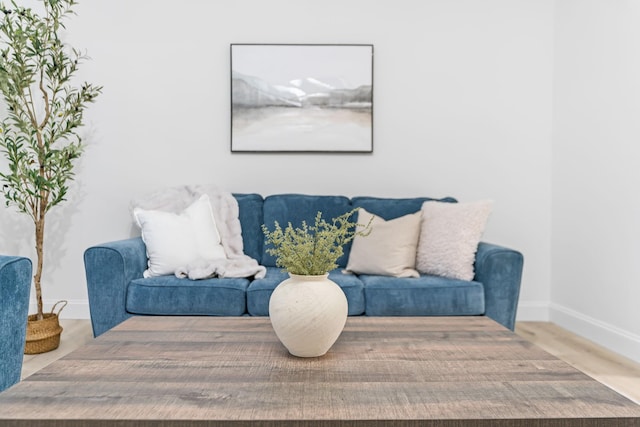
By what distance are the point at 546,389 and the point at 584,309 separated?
2.49 m

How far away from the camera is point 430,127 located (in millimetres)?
3631

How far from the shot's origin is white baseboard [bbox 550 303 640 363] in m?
2.77

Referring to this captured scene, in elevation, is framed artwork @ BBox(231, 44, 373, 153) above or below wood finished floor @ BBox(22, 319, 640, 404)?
above

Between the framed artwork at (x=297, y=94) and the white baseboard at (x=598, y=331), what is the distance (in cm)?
189

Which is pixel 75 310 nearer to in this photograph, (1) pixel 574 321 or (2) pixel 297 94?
(2) pixel 297 94

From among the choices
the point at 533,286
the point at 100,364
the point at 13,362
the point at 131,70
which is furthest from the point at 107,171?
the point at 533,286

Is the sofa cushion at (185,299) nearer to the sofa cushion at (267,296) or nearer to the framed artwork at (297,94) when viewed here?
the sofa cushion at (267,296)

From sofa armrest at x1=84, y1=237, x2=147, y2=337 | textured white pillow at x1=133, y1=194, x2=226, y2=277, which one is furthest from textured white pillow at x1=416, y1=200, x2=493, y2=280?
sofa armrest at x1=84, y1=237, x2=147, y2=337

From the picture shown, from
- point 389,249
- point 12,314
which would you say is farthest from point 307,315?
point 389,249

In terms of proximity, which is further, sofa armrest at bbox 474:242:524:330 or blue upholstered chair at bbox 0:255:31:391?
sofa armrest at bbox 474:242:524:330

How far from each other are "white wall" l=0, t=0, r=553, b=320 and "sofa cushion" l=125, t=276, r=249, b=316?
1168 mm

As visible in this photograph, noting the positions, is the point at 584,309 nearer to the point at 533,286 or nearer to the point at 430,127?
the point at 533,286

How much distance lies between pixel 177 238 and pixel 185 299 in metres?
0.45

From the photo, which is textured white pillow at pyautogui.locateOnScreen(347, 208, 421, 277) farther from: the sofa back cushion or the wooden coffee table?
the wooden coffee table
